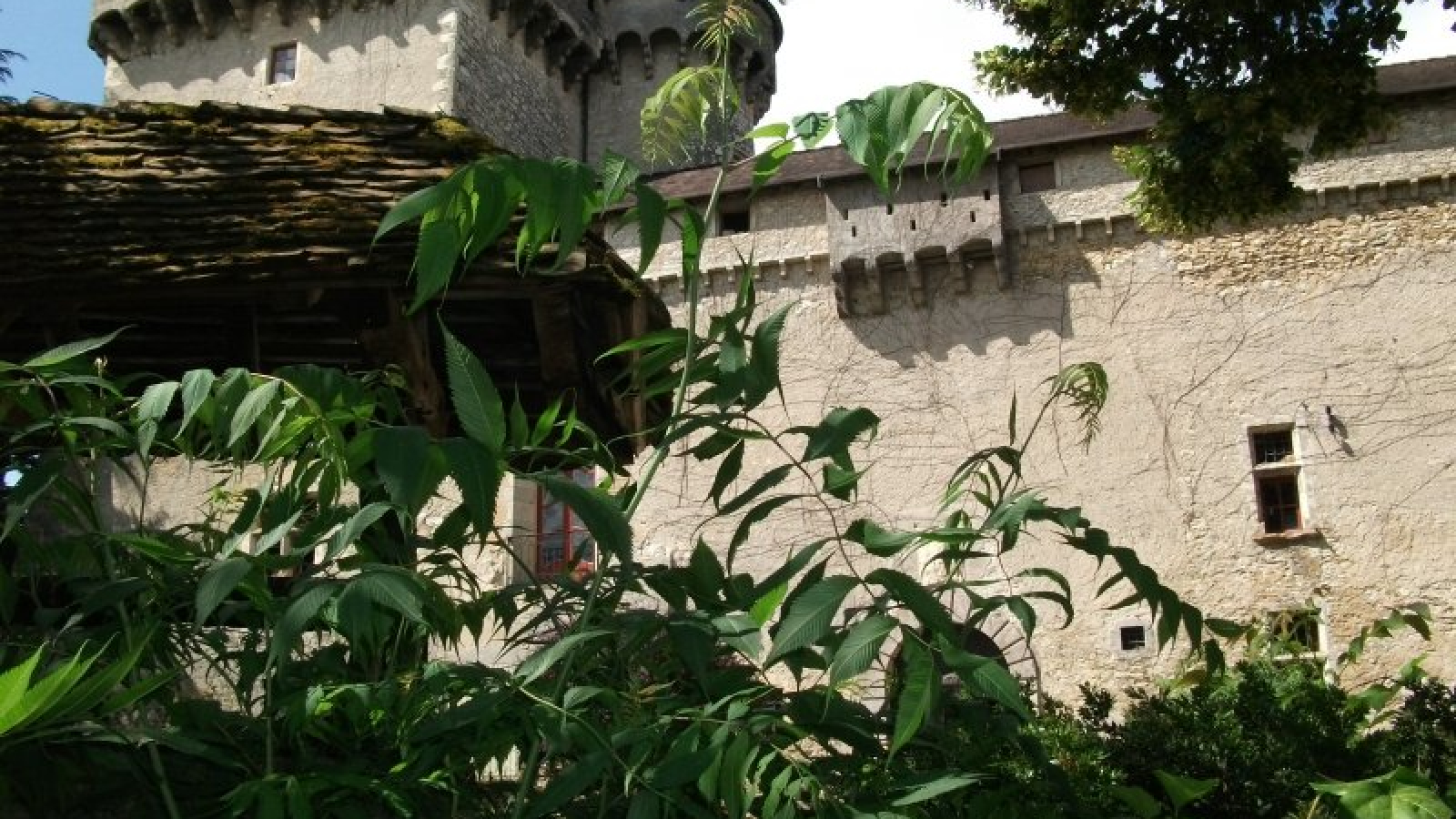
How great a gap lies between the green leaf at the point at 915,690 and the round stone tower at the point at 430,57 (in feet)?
62.5

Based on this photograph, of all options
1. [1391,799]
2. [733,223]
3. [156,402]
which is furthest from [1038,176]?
[156,402]

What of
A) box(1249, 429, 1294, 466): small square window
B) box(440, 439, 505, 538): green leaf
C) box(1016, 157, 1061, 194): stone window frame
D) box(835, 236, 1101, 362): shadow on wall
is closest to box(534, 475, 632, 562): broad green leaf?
box(440, 439, 505, 538): green leaf

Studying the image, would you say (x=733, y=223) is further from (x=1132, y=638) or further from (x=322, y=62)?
(x=322, y=62)

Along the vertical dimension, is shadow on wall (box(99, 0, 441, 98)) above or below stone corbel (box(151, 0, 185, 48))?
below

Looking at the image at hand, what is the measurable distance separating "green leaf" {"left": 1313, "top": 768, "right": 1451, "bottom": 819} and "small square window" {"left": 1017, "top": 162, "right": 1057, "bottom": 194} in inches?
566

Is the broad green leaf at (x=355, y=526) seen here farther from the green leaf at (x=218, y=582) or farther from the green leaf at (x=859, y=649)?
the green leaf at (x=859, y=649)

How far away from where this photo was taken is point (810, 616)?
6.50 feet

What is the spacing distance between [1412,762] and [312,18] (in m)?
19.5

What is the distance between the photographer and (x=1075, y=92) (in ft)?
26.5

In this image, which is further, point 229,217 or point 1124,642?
point 1124,642

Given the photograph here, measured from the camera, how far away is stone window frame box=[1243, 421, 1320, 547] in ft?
48.4

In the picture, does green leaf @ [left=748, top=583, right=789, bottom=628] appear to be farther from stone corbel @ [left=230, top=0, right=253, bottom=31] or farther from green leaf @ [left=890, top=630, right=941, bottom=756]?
stone corbel @ [left=230, top=0, right=253, bottom=31]

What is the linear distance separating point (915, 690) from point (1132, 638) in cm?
1332

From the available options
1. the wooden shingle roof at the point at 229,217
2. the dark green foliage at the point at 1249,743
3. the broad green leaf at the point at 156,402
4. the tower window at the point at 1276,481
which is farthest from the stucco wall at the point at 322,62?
the broad green leaf at the point at 156,402
